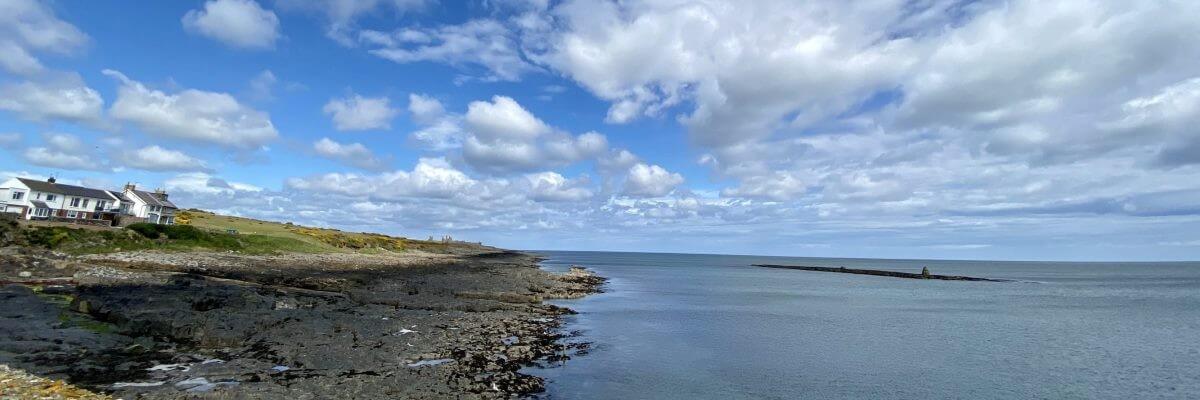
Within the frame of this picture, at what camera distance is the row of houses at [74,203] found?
78375 mm

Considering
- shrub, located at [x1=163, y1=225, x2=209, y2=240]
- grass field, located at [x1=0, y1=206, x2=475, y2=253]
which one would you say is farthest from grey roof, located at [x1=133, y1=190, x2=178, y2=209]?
shrub, located at [x1=163, y1=225, x2=209, y2=240]

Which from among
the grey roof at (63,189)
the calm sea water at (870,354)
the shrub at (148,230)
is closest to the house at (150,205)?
the grey roof at (63,189)

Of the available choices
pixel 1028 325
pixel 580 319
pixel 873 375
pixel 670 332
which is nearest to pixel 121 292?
pixel 580 319

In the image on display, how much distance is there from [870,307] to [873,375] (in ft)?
132

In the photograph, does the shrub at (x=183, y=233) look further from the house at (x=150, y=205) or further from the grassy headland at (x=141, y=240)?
the house at (x=150, y=205)

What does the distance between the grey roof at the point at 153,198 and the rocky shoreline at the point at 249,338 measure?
65635mm

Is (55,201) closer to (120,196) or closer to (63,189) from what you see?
(63,189)

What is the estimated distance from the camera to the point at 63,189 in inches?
3349

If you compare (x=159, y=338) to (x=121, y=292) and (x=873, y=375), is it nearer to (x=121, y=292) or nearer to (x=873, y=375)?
(x=121, y=292)

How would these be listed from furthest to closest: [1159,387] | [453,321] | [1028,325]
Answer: [1028,325] < [453,321] < [1159,387]

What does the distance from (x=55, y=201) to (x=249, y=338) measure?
282ft

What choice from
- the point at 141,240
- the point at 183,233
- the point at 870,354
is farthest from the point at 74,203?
the point at 870,354

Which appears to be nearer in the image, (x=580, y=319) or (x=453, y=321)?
(x=453, y=321)

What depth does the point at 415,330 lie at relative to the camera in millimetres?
29609
